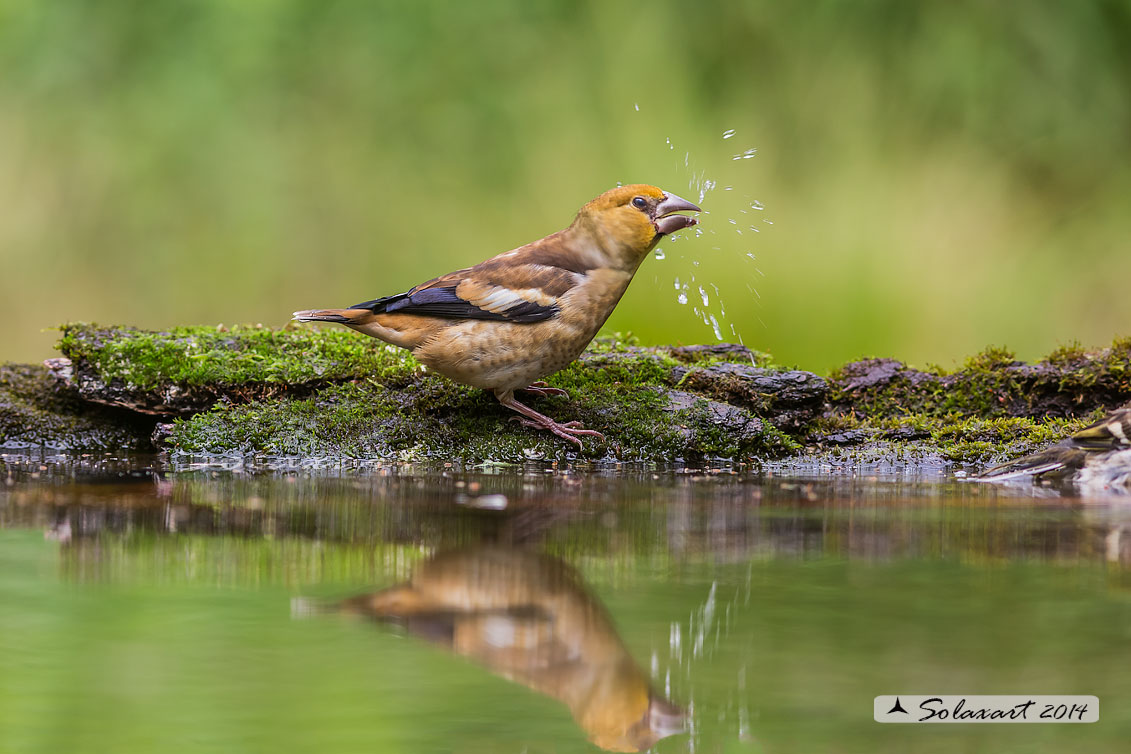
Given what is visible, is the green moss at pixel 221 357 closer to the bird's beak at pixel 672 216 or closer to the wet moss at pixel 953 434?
the bird's beak at pixel 672 216

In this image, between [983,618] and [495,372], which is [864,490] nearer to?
[495,372]

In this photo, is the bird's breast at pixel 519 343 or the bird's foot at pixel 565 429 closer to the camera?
the bird's breast at pixel 519 343

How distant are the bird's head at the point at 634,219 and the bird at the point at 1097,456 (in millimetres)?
1982

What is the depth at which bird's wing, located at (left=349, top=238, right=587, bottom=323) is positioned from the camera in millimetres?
5316

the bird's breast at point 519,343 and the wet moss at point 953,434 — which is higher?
the bird's breast at point 519,343

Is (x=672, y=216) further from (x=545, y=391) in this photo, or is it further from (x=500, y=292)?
(x=545, y=391)

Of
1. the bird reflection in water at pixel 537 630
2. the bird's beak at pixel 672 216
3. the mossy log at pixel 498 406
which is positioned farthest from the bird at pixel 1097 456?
the bird reflection in water at pixel 537 630

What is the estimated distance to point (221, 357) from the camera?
623cm

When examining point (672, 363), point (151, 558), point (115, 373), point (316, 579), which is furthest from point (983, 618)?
point (115, 373)

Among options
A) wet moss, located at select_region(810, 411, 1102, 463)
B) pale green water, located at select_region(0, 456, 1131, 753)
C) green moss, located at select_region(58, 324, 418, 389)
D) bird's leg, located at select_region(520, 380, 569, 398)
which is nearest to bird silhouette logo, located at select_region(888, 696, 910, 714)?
pale green water, located at select_region(0, 456, 1131, 753)

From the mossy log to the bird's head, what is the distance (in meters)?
0.86

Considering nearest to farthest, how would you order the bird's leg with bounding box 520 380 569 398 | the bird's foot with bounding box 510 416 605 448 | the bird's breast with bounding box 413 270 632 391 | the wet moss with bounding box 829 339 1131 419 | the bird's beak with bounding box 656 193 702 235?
the bird's breast with bounding box 413 270 632 391 < the bird's beak with bounding box 656 193 702 235 < the bird's foot with bounding box 510 416 605 448 < the bird's leg with bounding box 520 380 569 398 < the wet moss with bounding box 829 339 1131 419

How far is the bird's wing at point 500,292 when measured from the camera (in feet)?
17.4

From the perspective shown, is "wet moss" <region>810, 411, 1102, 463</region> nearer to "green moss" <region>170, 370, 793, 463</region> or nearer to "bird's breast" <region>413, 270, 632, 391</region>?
"green moss" <region>170, 370, 793, 463</region>
